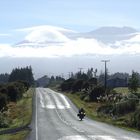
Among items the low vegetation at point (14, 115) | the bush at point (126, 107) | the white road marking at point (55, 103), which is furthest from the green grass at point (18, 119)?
the bush at point (126, 107)

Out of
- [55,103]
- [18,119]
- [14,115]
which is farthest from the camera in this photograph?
[55,103]

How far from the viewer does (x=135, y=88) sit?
108 m

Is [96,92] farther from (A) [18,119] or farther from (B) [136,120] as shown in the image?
(B) [136,120]

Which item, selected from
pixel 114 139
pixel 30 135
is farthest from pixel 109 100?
pixel 114 139

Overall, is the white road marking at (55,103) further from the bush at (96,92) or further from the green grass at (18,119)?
the bush at (96,92)

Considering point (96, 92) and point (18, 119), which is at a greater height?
point (96, 92)

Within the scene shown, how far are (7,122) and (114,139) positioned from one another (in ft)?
88.4

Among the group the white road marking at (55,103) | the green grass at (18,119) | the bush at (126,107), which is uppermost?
the bush at (126,107)

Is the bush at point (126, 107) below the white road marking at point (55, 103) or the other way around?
the other way around

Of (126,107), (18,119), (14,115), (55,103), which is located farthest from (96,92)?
(18,119)

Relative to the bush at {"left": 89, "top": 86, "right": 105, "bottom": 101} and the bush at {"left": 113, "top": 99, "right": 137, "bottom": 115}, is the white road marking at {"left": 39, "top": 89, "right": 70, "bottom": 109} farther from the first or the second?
the bush at {"left": 113, "top": 99, "right": 137, "bottom": 115}

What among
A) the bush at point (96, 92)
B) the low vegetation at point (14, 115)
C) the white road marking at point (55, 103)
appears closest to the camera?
the low vegetation at point (14, 115)

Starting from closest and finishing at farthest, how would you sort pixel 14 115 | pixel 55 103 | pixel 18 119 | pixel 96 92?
pixel 18 119 < pixel 14 115 < pixel 55 103 < pixel 96 92

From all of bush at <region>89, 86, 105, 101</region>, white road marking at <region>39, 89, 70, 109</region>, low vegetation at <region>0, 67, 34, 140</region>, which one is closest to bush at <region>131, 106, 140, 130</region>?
low vegetation at <region>0, 67, 34, 140</region>
